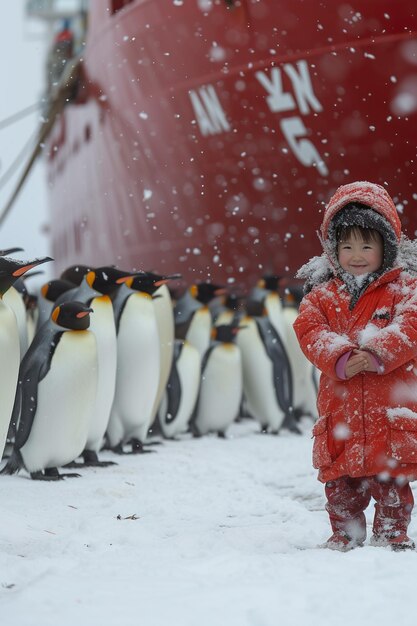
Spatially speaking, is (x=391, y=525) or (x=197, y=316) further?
(x=197, y=316)

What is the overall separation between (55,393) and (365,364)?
173 cm

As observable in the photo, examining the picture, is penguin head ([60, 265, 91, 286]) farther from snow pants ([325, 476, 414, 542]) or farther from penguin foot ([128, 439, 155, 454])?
snow pants ([325, 476, 414, 542])

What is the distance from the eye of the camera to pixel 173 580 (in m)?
1.74

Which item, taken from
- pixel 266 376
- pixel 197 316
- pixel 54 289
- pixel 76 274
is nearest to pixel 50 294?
pixel 54 289

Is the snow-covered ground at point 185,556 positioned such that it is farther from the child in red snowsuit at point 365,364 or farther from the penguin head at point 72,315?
the penguin head at point 72,315

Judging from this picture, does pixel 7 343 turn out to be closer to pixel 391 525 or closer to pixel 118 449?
pixel 391 525

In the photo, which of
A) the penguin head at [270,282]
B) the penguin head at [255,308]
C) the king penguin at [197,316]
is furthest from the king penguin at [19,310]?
the penguin head at [270,282]

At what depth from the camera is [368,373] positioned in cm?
210

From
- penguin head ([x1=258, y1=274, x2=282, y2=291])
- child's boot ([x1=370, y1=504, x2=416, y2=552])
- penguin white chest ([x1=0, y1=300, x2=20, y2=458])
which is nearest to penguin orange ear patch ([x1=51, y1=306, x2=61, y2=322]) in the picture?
penguin white chest ([x1=0, y1=300, x2=20, y2=458])

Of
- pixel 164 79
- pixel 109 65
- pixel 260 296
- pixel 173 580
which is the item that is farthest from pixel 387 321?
pixel 109 65

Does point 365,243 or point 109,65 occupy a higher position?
point 109,65

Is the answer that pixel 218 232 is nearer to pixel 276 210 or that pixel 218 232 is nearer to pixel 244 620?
pixel 276 210

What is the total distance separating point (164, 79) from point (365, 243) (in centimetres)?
647

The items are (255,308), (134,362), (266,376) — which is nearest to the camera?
(134,362)
